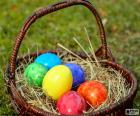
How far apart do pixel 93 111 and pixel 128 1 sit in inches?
133

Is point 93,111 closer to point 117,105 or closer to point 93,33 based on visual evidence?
point 117,105

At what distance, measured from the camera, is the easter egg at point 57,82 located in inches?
127

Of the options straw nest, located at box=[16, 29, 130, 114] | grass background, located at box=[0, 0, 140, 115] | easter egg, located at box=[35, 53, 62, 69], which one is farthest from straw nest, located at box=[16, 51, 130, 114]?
grass background, located at box=[0, 0, 140, 115]

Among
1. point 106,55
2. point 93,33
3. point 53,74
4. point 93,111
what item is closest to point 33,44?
point 93,33

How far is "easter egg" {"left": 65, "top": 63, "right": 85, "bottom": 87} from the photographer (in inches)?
136

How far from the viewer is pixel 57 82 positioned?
3219 millimetres

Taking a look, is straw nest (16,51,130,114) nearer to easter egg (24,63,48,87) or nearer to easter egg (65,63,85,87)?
easter egg (24,63,48,87)

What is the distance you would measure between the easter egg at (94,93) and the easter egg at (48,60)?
0.36 meters

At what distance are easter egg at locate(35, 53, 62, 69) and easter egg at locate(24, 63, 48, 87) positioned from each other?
79 millimetres

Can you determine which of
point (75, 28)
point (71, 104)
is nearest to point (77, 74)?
point (71, 104)

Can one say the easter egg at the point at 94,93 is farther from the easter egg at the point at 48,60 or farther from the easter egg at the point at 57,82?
the easter egg at the point at 48,60

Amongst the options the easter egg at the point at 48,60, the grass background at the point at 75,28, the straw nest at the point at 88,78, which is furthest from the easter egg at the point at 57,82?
the grass background at the point at 75,28

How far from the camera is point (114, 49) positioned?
4.96m

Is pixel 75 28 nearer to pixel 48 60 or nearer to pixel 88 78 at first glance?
Result: pixel 88 78
